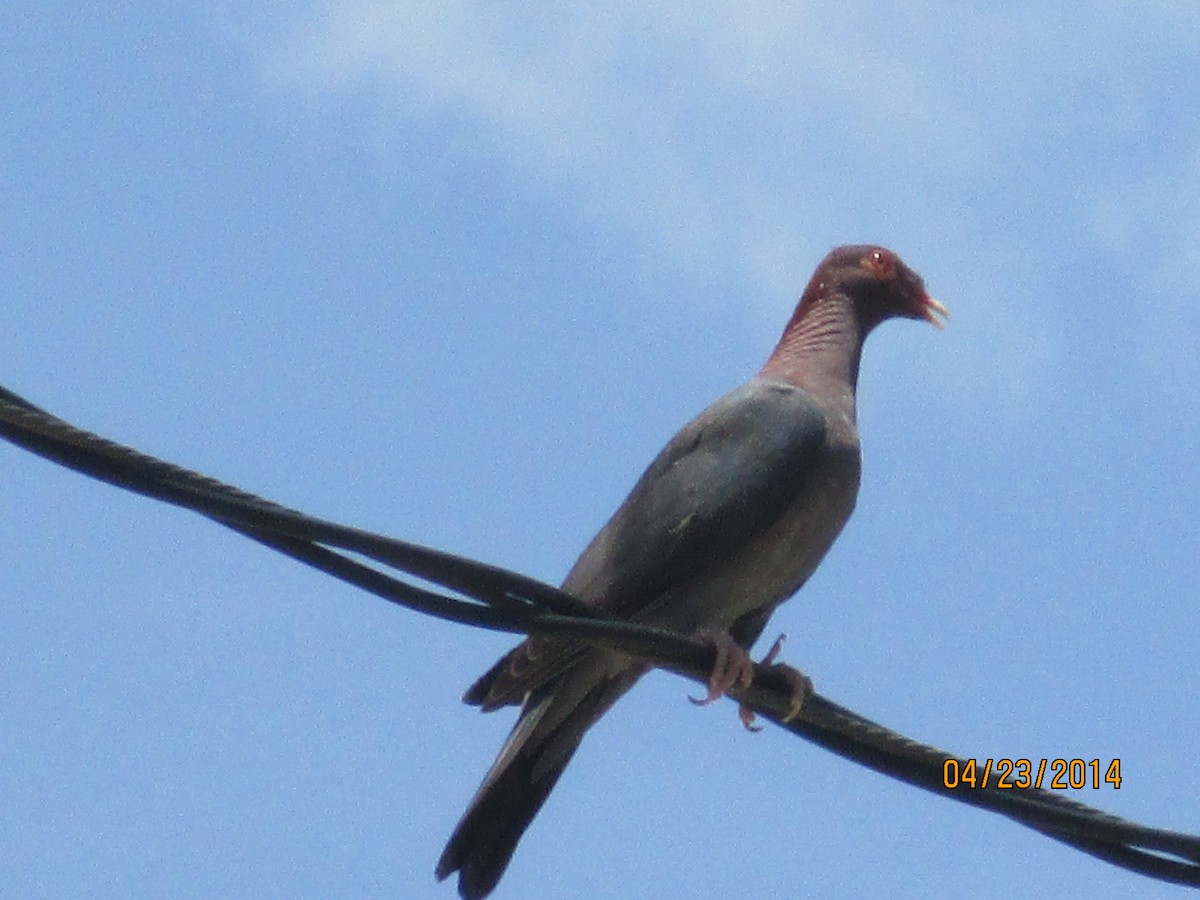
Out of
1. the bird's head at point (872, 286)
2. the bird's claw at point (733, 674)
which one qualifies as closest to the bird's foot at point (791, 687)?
the bird's claw at point (733, 674)

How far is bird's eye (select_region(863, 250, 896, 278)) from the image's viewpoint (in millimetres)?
7703

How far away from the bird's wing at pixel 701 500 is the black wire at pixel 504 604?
1324 mm

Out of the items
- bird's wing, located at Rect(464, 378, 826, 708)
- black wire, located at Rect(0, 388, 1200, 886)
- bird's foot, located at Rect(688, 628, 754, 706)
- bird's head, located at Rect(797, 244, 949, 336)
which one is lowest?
black wire, located at Rect(0, 388, 1200, 886)

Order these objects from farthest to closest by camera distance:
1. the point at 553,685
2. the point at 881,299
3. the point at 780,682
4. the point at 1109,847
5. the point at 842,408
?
the point at 881,299 < the point at 842,408 < the point at 553,685 < the point at 780,682 < the point at 1109,847

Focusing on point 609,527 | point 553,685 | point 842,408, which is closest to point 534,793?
point 553,685

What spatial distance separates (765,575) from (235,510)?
2.90 meters

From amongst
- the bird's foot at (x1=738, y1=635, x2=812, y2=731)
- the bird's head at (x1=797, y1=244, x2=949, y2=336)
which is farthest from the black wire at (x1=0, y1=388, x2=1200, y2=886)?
the bird's head at (x1=797, y1=244, x2=949, y2=336)

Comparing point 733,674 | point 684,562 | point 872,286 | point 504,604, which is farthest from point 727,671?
point 872,286

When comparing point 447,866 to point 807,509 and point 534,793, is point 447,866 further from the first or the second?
point 807,509

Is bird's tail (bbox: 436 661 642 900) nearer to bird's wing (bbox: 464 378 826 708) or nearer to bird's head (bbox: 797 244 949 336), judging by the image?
bird's wing (bbox: 464 378 826 708)

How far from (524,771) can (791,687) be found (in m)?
0.99

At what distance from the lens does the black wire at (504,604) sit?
344cm

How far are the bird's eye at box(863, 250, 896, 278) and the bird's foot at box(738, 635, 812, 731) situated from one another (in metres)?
2.37

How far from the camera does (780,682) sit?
5332 mm
